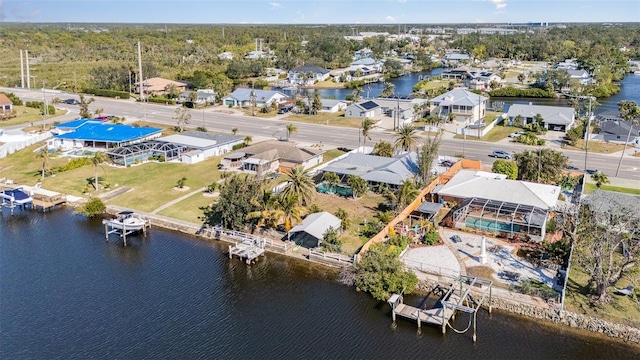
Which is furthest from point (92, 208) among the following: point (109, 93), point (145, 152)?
point (109, 93)

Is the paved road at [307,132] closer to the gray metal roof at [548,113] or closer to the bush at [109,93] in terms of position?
the bush at [109,93]

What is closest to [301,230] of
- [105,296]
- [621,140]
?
[105,296]

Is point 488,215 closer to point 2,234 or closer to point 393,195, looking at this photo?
point 393,195

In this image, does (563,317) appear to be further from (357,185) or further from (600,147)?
(600,147)

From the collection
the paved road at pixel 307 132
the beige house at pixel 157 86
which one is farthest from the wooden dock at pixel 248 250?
the beige house at pixel 157 86

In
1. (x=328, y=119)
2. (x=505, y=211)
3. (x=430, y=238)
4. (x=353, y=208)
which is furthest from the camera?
(x=328, y=119)

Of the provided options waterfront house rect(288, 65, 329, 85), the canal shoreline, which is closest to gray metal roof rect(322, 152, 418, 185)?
the canal shoreline
